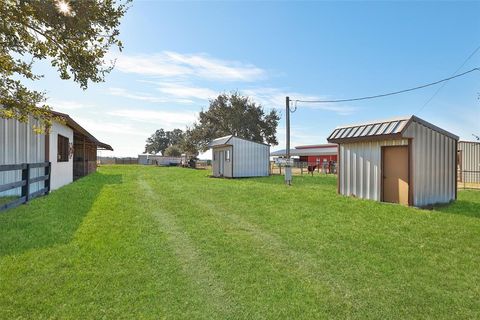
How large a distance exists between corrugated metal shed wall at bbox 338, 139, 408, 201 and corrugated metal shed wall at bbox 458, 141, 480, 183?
13.5 m

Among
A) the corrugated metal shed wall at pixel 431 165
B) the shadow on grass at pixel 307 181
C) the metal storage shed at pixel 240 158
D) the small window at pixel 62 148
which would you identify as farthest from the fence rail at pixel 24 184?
the metal storage shed at pixel 240 158

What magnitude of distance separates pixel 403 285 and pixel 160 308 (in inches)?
123

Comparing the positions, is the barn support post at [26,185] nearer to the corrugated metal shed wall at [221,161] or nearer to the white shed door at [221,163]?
the corrugated metal shed wall at [221,161]

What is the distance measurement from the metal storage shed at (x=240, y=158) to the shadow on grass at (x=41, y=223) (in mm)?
14593

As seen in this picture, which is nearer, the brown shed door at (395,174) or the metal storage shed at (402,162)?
the metal storage shed at (402,162)

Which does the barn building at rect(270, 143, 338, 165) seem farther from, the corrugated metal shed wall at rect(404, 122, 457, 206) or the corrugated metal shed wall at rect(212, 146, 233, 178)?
the corrugated metal shed wall at rect(404, 122, 457, 206)

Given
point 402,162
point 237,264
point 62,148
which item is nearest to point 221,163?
point 62,148

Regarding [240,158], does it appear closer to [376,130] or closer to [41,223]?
[376,130]

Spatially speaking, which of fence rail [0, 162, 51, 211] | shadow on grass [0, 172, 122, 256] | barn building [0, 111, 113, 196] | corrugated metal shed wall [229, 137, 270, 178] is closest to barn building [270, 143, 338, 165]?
corrugated metal shed wall [229, 137, 270, 178]

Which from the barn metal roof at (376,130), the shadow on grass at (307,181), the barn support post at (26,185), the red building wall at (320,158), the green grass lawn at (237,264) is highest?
the barn metal roof at (376,130)

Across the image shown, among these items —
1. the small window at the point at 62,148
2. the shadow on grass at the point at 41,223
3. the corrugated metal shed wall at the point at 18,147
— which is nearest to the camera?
the shadow on grass at the point at 41,223

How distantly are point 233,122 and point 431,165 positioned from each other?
39190 mm

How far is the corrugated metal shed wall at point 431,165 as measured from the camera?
10.7m

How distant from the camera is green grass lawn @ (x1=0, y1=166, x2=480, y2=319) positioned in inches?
142
